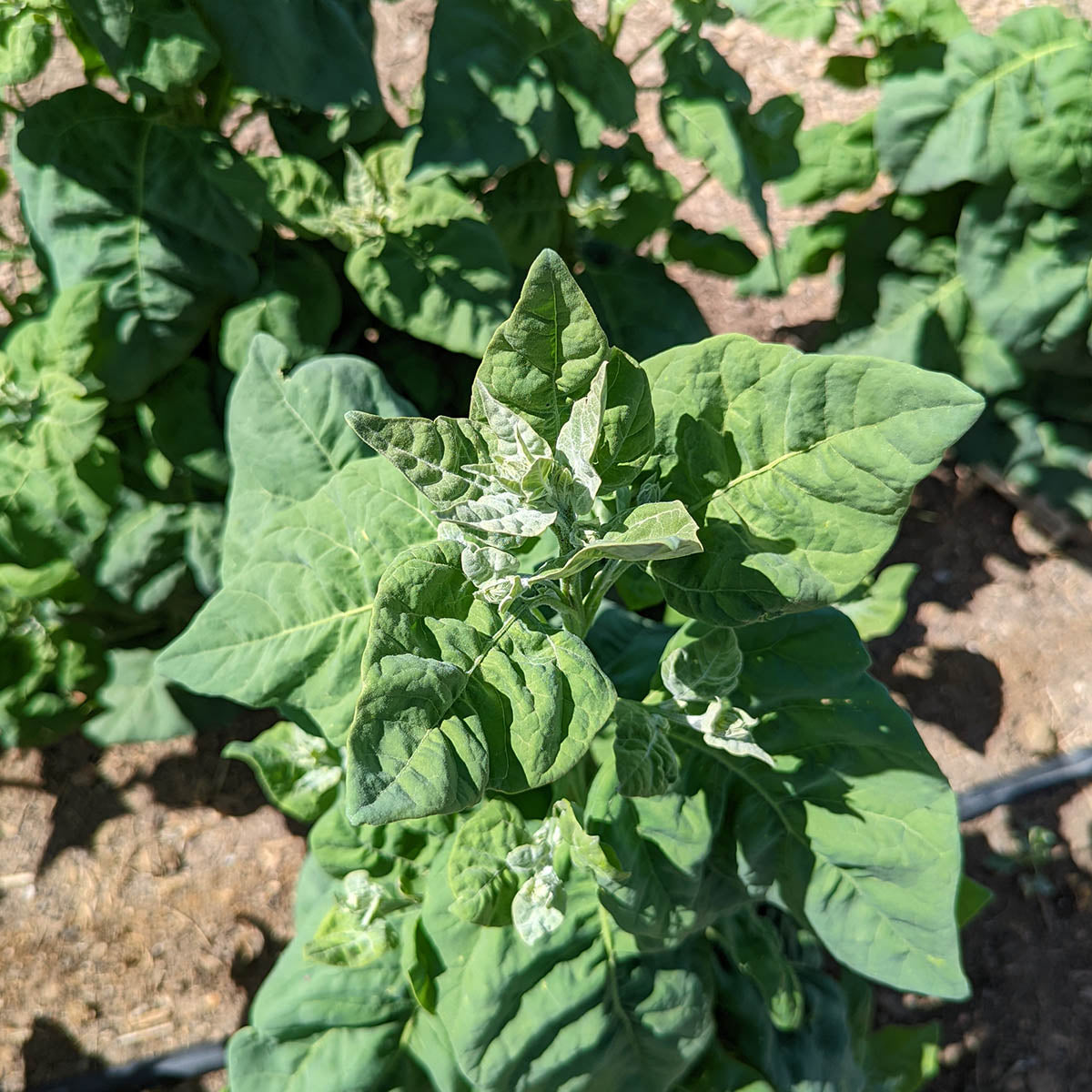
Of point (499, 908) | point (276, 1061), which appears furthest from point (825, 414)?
point (276, 1061)

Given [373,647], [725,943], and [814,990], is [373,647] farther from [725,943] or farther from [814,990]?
[814,990]

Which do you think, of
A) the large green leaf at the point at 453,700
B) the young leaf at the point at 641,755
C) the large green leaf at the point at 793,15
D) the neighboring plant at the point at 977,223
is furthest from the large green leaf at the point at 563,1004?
the large green leaf at the point at 793,15

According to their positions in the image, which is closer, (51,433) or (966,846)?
(51,433)

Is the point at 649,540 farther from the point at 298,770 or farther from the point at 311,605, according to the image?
the point at 298,770

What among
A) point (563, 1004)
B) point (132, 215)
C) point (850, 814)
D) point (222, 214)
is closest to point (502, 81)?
point (222, 214)

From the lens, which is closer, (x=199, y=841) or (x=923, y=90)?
(x=923, y=90)

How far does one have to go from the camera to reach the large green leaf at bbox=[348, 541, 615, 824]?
1.10 meters

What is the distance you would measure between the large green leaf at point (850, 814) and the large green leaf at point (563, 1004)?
31cm

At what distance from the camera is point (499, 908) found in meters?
1.76

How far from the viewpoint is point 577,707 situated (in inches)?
51.0

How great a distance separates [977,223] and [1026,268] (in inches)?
8.2

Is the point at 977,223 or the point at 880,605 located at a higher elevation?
the point at 977,223

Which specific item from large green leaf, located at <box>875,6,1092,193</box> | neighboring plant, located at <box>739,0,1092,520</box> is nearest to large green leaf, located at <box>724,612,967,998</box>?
neighboring plant, located at <box>739,0,1092,520</box>

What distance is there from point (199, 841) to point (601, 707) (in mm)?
2507
